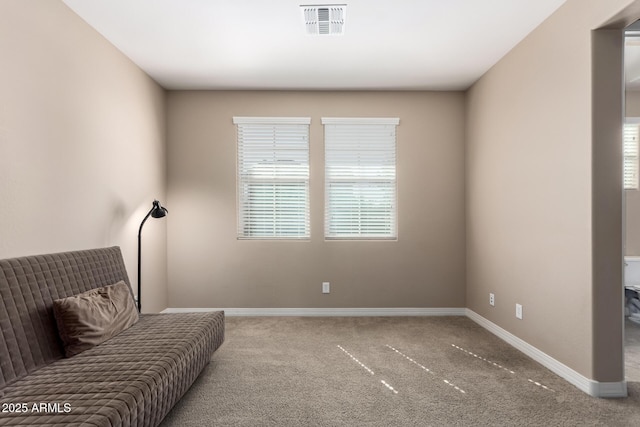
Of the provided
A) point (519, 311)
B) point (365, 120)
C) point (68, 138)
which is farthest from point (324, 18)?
point (519, 311)

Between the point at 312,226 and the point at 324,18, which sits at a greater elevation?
the point at 324,18

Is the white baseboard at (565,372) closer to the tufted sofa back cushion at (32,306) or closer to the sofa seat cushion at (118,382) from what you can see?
the sofa seat cushion at (118,382)

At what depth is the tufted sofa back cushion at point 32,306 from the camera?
1.72m

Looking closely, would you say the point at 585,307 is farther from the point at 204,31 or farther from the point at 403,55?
the point at 204,31

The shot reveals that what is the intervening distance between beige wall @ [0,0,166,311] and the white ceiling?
0.29 meters

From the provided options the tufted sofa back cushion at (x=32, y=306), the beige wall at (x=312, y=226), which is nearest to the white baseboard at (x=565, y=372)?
the beige wall at (x=312, y=226)

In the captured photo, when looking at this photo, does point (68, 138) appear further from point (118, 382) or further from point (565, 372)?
point (565, 372)

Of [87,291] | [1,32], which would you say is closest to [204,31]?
[1,32]

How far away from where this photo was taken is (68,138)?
8.13ft

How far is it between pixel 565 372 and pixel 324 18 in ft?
10.2

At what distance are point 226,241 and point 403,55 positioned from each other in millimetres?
2755

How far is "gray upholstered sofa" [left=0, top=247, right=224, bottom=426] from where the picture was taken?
1.41 metres

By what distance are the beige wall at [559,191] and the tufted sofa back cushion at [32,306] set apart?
10.7 feet

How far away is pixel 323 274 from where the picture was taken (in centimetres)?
413
